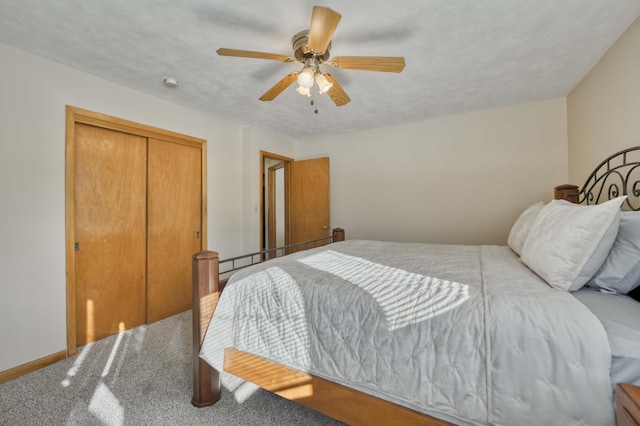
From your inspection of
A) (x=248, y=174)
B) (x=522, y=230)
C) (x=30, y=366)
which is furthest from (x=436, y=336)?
(x=248, y=174)

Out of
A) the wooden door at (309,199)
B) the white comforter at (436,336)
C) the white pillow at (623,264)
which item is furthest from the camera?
the wooden door at (309,199)

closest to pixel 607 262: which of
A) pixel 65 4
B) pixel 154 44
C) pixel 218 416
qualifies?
pixel 218 416

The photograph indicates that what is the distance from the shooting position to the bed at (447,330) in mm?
849

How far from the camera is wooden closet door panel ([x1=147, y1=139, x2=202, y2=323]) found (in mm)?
2787

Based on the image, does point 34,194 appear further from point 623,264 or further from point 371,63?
point 623,264

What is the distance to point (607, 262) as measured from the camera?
43.3 inches

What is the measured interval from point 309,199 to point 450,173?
208 cm

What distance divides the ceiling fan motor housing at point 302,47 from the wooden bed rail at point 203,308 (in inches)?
56.5

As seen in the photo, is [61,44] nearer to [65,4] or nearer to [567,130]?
[65,4]

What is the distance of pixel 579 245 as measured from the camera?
109cm

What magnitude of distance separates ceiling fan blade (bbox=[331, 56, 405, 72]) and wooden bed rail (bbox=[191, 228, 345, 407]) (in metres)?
1.44

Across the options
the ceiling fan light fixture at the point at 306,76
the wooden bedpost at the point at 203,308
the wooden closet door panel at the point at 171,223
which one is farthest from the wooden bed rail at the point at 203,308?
the wooden closet door panel at the point at 171,223

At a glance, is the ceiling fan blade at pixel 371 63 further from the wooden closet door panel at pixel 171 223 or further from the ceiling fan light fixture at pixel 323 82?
the wooden closet door panel at pixel 171 223

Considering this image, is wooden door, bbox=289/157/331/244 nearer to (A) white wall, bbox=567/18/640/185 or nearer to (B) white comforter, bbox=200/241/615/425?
(B) white comforter, bbox=200/241/615/425
